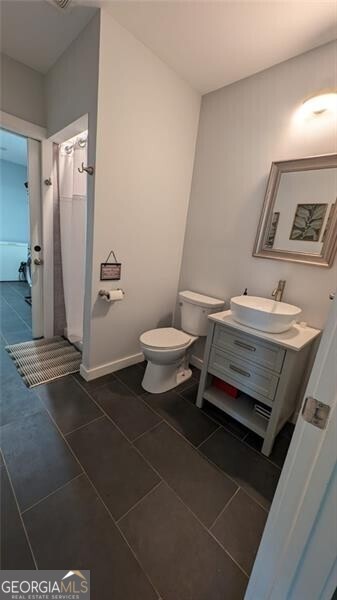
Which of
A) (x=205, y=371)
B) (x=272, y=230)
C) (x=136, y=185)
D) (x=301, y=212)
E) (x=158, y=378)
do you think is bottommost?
(x=158, y=378)

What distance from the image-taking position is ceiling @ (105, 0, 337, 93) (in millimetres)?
1288

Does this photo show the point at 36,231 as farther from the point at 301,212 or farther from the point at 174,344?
the point at 301,212

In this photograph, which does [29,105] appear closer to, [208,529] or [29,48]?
[29,48]

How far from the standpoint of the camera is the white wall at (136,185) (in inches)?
62.1

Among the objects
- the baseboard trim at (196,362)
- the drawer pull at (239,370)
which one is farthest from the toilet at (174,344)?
the drawer pull at (239,370)

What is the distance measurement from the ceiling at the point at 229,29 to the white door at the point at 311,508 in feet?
5.82

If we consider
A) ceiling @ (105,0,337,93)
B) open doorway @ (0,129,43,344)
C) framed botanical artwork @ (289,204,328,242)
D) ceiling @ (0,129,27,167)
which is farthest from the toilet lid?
ceiling @ (0,129,27,167)

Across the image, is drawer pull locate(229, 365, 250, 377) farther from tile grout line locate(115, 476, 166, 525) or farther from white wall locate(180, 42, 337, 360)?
tile grout line locate(115, 476, 166, 525)

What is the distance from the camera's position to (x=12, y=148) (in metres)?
3.89

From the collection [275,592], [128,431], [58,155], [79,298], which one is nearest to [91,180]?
[58,155]

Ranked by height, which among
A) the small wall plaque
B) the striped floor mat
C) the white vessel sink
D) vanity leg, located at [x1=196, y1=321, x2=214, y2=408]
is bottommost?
the striped floor mat

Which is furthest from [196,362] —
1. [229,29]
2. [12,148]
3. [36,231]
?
[12,148]

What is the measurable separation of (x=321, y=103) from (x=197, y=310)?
157 cm

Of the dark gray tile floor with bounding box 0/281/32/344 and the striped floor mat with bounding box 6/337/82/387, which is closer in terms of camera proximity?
the striped floor mat with bounding box 6/337/82/387
